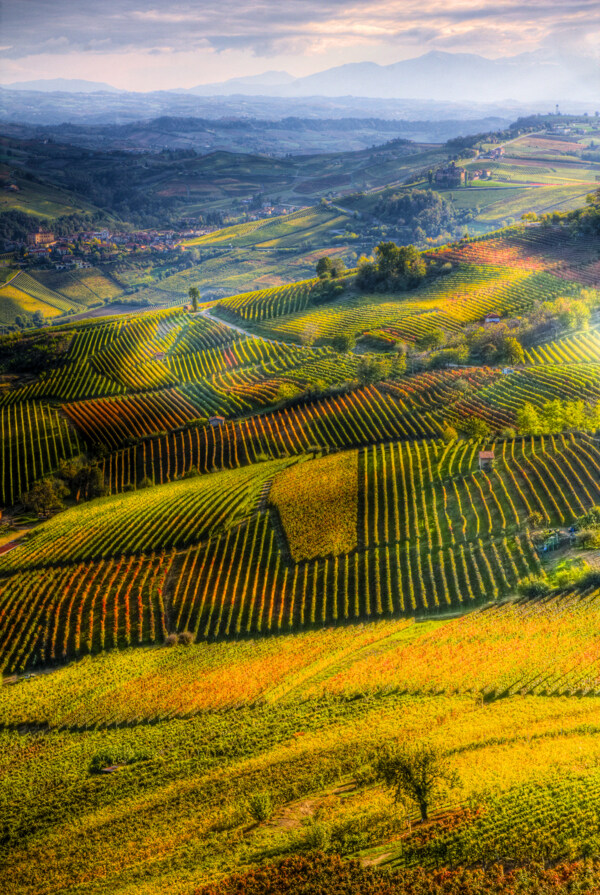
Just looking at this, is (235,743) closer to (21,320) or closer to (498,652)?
(498,652)

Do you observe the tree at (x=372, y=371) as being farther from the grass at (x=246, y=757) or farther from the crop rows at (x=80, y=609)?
the grass at (x=246, y=757)

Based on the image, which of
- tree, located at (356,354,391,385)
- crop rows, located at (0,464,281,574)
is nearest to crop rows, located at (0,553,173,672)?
crop rows, located at (0,464,281,574)

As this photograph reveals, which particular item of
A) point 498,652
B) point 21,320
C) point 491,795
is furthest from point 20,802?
point 21,320

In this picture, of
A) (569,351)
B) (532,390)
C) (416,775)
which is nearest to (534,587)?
(416,775)

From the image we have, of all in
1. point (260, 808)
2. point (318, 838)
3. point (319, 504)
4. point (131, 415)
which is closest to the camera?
point (318, 838)

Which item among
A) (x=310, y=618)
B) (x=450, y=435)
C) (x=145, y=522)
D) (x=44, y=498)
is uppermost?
(x=450, y=435)

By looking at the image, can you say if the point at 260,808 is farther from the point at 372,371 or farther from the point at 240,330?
the point at 240,330
